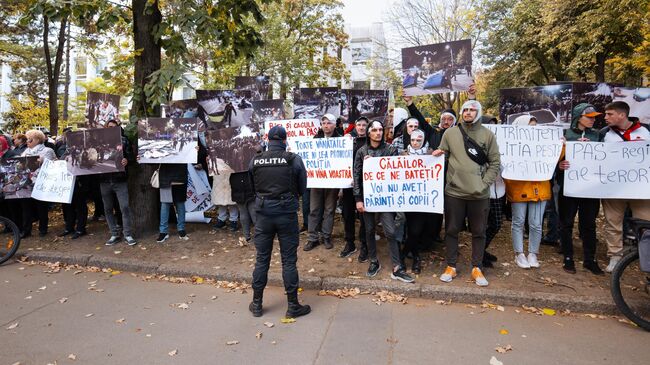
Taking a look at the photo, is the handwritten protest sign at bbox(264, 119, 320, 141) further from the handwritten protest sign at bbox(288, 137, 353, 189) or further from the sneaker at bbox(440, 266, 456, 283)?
the sneaker at bbox(440, 266, 456, 283)

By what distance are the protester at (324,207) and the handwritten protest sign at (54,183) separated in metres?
4.35

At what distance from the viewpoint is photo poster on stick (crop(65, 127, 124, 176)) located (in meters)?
6.50

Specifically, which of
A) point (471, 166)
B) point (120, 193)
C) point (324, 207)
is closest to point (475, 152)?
point (471, 166)

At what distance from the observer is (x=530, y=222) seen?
5203mm

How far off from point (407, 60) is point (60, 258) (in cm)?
635

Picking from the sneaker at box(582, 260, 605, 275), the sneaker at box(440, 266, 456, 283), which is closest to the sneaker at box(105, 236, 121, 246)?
the sneaker at box(440, 266, 456, 283)

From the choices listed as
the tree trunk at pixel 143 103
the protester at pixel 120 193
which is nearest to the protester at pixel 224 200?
the tree trunk at pixel 143 103

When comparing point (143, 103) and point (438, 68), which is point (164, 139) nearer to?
point (143, 103)

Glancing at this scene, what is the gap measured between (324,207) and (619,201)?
157 inches

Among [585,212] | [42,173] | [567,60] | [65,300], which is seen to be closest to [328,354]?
[65,300]

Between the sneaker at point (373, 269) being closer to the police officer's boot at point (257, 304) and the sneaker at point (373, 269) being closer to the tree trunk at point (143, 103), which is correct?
the police officer's boot at point (257, 304)

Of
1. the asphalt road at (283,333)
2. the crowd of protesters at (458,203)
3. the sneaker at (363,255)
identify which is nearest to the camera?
the asphalt road at (283,333)

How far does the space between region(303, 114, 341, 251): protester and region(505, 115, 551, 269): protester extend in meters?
2.54

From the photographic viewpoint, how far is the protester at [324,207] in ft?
20.0
